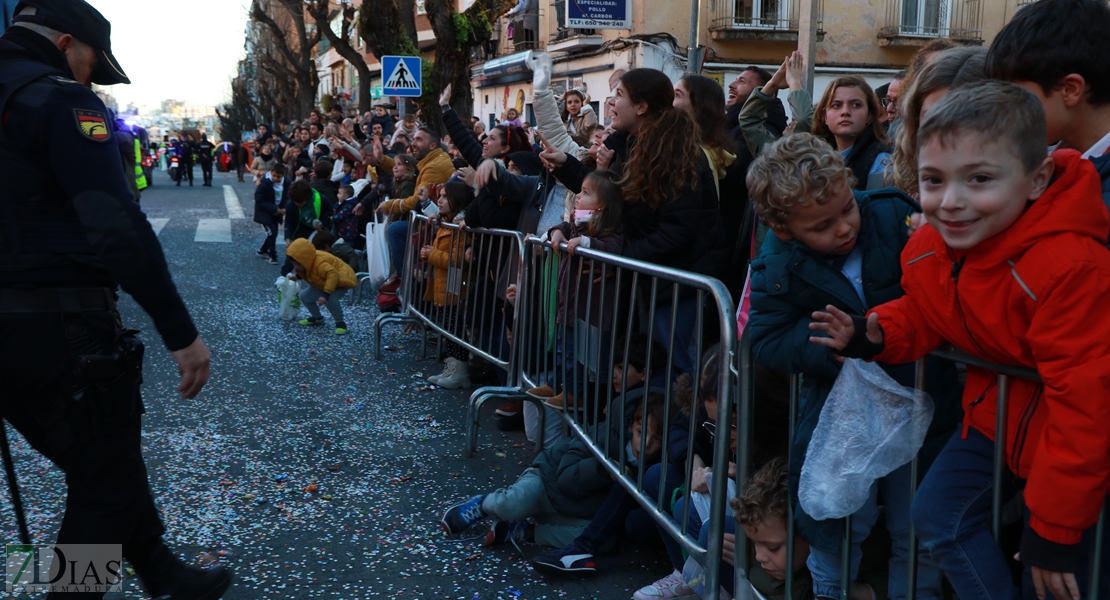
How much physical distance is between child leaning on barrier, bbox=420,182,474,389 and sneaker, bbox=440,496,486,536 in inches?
102

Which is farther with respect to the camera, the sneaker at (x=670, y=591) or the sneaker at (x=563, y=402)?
the sneaker at (x=563, y=402)

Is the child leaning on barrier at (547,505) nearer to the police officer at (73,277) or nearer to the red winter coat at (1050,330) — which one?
the police officer at (73,277)

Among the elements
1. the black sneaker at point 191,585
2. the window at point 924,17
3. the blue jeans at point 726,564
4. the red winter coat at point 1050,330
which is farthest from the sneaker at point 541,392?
the window at point 924,17

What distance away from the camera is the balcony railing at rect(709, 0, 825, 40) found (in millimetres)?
24750

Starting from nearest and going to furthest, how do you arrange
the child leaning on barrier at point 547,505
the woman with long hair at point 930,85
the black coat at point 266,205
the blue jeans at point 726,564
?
the woman with long hair at point 930,85, the blue jeans at point 726,564, the child leaning on barrier at point 547,505, the black coat at point 266,205

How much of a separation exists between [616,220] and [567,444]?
1.10m

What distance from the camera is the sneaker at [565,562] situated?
12.1ft

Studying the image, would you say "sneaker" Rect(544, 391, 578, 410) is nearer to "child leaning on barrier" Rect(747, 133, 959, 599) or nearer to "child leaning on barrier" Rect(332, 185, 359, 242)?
"child leaning on barrier" Rect(747, 133, 959, 599)

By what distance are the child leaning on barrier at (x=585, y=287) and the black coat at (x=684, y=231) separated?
106 millimetres

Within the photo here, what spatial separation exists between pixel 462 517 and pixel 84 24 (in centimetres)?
239

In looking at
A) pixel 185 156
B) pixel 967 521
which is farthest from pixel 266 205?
pixel 185 156

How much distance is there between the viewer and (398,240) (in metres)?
A: 8.90

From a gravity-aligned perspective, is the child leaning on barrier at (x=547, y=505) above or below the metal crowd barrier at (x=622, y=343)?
below

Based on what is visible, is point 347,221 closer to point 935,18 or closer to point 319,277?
Answer: point 319,277
